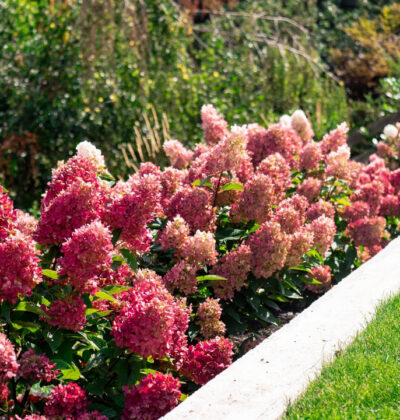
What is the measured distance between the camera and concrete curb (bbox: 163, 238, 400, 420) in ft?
8.13

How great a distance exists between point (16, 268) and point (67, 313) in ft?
0.91

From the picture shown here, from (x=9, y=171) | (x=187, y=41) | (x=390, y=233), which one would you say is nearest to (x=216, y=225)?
(x=390, y=233)

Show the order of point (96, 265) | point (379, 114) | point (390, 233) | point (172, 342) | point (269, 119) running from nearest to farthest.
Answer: point (96, 265) < point (172, 342) < point (390, 233) < point (269, 119) < point (379, 114)

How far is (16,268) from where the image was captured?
8.00ft

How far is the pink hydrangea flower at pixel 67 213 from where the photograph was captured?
8.76 ft

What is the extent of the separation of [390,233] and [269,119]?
3.30m

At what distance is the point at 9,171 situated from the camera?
7.51m

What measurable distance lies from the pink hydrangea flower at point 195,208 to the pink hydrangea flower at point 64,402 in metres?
1.30

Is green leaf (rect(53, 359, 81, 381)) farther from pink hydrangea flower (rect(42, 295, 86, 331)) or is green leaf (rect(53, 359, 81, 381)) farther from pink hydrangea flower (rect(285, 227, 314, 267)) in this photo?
pink hydrangea flower (rect(285, 227, 314, 267))

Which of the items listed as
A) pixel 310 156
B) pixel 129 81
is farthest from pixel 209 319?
pixel 129 81

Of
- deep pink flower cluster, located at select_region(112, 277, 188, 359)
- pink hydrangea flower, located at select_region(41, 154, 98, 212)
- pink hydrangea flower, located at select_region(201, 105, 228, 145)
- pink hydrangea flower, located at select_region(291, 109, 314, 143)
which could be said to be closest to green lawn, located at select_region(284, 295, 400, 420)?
deep pink flower cluster, located at select_region(112, 277, 188, 359)

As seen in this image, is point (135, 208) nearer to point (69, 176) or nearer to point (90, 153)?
point (69, 176)

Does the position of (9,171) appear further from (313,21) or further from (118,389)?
(313,21)

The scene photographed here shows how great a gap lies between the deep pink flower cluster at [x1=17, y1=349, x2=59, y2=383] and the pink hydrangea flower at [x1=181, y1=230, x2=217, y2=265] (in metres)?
0.99
